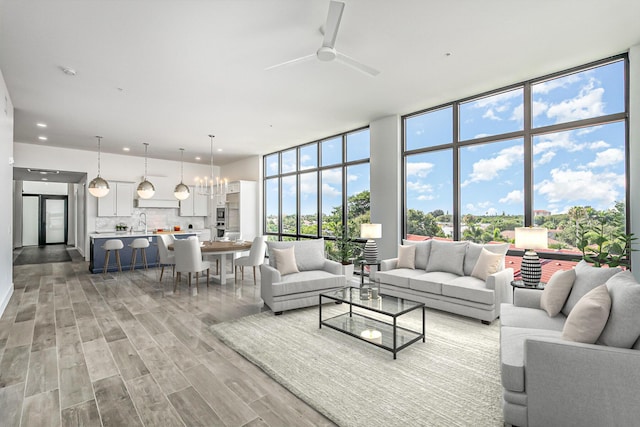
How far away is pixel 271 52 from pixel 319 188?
13.8 feet

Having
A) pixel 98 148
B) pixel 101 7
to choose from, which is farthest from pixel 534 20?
pixel 98 148

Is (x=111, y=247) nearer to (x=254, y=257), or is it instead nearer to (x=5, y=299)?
(x=5, y=299)

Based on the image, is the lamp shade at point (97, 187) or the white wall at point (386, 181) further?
the lamp shade at point (97, 187)

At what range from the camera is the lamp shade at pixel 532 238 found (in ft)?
11.8

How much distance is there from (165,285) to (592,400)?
5.86m

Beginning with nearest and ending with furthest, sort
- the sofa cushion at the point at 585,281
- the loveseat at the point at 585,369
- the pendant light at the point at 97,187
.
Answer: the loveseat at the point at 585,369, the sofa cushion at the point at 585,281, the pendant light at the point at 97,187

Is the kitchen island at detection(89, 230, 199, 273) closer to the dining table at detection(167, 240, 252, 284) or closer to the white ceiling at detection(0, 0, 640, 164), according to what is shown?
the dining table at detection(167, 240, 252, 284)

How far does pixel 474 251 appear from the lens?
14.4 ft

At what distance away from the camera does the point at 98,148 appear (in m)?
8.11

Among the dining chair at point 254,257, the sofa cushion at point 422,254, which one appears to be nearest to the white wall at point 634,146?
the sofa cushion at point 422,254

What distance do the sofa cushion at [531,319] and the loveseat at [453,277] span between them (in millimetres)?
826

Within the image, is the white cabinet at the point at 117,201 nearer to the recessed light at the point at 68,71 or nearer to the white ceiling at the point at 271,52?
the white ceiling at the point at 271,52

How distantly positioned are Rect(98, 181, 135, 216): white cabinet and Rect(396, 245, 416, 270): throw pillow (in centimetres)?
762

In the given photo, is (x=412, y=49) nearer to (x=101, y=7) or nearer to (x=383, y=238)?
(x=101, y=7)
